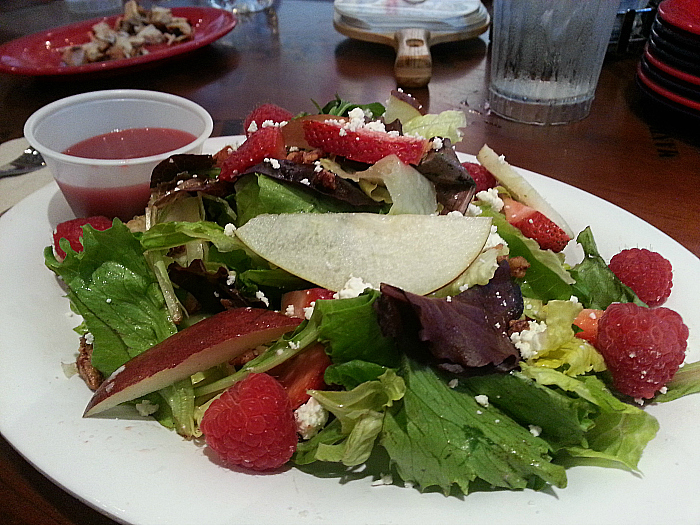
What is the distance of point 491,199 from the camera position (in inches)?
59.9

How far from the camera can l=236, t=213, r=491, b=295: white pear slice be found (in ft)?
3.91

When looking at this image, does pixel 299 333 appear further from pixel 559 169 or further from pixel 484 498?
pixel 559 169

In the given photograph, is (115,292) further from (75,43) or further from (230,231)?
(75,43)

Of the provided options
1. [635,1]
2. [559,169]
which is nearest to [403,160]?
[559,169]

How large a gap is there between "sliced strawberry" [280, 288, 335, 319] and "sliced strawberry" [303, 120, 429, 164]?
1.26 feet

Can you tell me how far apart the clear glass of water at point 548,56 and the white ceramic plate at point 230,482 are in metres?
1.93

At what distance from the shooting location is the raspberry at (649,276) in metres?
1.34

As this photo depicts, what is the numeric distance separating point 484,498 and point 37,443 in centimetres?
76

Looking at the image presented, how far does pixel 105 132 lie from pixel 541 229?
1.45m

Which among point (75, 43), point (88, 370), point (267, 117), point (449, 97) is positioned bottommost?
point (449, 97)

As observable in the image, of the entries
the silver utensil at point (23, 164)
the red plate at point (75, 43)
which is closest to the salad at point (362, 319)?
the silver utensil at point (23, 164)

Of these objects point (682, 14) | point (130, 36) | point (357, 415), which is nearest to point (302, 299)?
point (357, 415)

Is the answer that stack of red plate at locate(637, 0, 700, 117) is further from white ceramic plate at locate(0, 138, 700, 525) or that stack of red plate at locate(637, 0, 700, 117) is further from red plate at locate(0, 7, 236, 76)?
red plate at locate(0, 7, 236, 76)

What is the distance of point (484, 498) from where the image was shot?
3.18 ft
